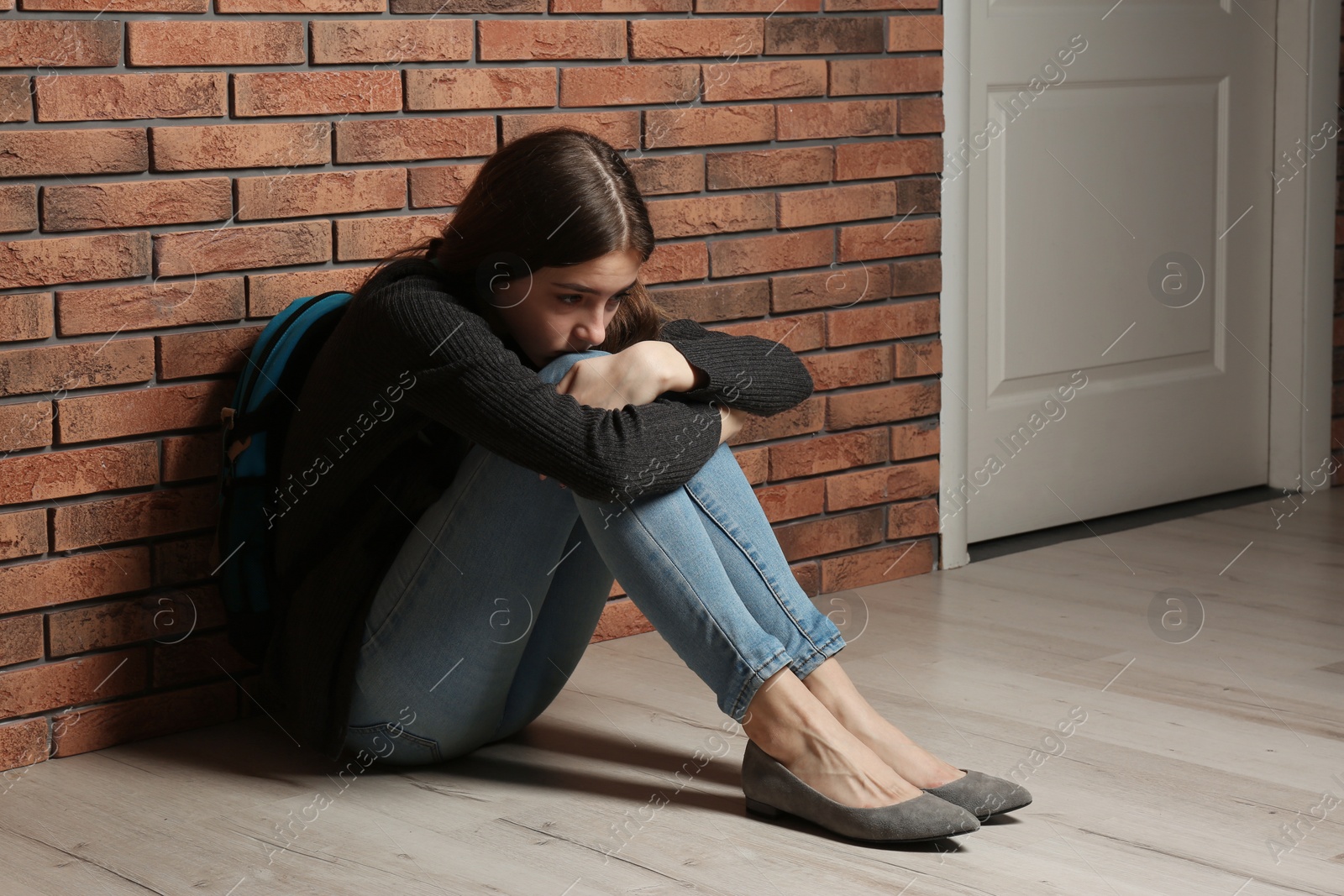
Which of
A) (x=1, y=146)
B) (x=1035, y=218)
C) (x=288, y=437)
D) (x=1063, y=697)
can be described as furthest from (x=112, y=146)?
(x=1035, y=218)

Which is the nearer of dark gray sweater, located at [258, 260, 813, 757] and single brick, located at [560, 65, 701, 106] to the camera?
dark gray sweater, located at [258, 260, 813, 757]

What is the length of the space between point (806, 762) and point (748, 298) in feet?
3.65

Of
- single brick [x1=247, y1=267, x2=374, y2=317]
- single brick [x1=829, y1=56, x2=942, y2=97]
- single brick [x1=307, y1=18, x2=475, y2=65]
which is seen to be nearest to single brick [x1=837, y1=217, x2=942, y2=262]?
single brick [x1=829, y1=56, x2=942, y2=97]

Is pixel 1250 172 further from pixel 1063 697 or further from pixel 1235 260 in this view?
pixel 1063 697

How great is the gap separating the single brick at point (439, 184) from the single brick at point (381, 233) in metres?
0.02

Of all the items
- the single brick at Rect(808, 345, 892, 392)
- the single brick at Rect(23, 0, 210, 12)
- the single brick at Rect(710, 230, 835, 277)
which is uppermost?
the single brick at Rect(23, 0, 210, 12)

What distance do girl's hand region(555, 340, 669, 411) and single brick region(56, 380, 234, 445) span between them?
1.90 feet

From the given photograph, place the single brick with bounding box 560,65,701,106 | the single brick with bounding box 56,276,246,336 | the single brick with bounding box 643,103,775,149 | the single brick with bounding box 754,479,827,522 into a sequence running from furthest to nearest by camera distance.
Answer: the single brick with bounding box 754,479,827,522 < the single brick with bounding box 643,103,775,149 < the single brick with bounding box 560,65,701,106 < the single brick with bounding box 56,276,246,336

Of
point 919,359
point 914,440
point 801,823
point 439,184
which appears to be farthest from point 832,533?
point 801,823

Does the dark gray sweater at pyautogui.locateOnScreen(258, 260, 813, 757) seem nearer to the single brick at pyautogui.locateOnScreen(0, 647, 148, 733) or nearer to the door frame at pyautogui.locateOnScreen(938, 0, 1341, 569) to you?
the single brick at pyautogui.locateOnScreen(0, 647, 148, 733)

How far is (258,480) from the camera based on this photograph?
1856 millimetres

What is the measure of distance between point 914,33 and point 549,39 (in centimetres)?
78

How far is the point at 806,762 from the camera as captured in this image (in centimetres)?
161

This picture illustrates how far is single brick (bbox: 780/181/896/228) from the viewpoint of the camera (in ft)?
8.50
